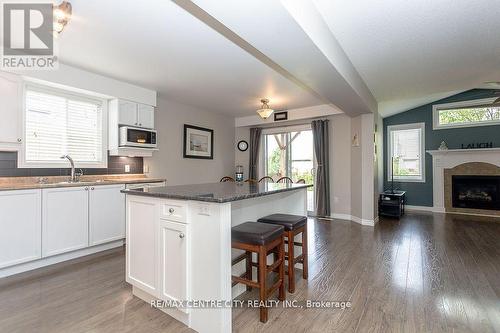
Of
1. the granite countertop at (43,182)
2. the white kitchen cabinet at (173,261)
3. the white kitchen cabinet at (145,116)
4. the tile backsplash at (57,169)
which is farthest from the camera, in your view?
the white kitchen cabinet at (145,116)

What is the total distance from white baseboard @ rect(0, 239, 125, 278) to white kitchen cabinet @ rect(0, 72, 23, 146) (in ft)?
4.33

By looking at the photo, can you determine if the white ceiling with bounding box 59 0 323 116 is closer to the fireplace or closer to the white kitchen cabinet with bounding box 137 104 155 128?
the white kitchen cabinet with bounding box 137 104 155 128

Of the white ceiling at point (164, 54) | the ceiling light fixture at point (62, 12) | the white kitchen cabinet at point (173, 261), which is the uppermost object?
the white ceiling at point (164, 54)

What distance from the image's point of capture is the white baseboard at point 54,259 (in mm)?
2621

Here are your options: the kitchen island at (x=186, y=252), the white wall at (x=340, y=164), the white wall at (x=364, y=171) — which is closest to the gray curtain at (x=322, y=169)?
the white wall at (x=340, y=164)

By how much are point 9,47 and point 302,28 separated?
309 centimetres

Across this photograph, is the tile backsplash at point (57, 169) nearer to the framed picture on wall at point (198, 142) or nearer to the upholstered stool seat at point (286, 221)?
the framed picture on wall at point (198, 142)

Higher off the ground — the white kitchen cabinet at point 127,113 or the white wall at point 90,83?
the white wall at point 90,83

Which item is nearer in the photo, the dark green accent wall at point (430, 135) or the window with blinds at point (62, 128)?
the window with blinds at point (62, 128)

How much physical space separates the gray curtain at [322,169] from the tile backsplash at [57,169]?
3675 millimetres

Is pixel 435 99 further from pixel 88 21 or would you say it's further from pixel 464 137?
pixel 88 21

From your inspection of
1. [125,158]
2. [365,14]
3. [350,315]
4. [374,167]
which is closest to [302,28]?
[365,14]

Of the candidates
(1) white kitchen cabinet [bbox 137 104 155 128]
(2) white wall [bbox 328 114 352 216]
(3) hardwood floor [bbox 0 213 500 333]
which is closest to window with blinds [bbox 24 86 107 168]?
(1) white kitchen cabinet [bbox 137 104 155 128]

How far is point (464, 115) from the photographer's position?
5.96m
